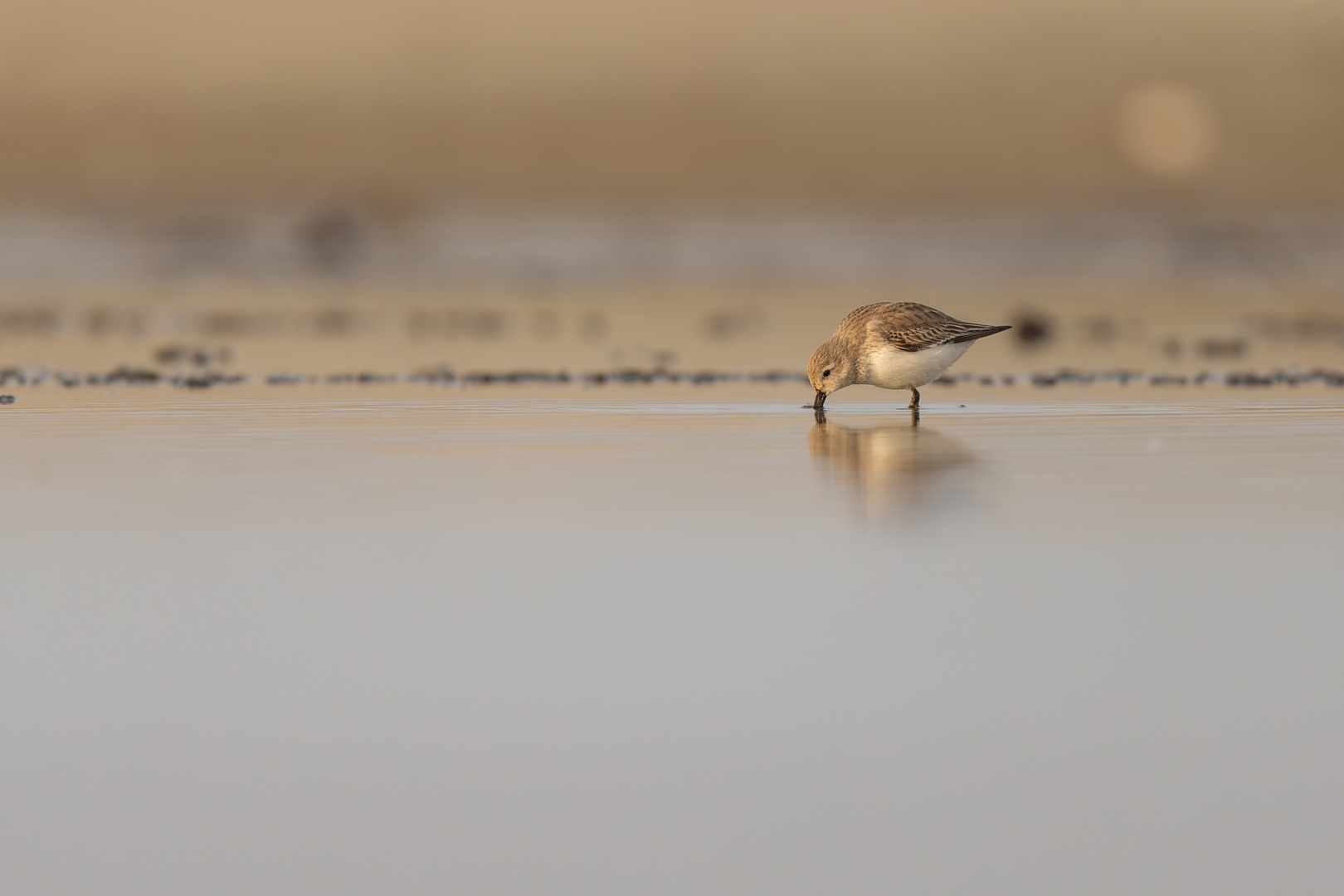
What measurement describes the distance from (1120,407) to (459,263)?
3400 cm

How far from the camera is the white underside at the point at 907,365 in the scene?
16828 millimetres

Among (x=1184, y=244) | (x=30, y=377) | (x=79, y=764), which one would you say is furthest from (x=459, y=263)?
(x=79, y=764)

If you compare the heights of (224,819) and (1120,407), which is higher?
(1120,407)

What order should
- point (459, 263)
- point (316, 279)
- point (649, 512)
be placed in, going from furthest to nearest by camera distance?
point (459, 263) → point (316, 279) → point (649, 512)

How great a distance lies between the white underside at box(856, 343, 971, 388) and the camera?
16828 mm

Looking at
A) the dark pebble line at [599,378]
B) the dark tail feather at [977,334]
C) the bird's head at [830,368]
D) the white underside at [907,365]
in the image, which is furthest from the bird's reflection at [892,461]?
the dark pebble line at [599,378]

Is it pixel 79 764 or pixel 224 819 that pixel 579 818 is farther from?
pixel 79 764

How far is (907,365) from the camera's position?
16.9m

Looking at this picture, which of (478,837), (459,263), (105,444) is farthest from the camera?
(459,263)

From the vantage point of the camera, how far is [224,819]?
4.86 meters

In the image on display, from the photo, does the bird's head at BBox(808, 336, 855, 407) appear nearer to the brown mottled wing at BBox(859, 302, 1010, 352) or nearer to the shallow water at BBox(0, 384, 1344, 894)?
the brown mottled wing at BBox(859, 302, 1010, 352)

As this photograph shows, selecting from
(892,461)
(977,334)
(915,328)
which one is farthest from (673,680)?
(977,334)

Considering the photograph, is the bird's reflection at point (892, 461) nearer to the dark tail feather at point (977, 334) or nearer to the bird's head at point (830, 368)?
the bird's head at point (830, 368)

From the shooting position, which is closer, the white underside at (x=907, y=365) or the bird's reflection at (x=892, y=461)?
the bird's reflection at (x=892, y=461)
